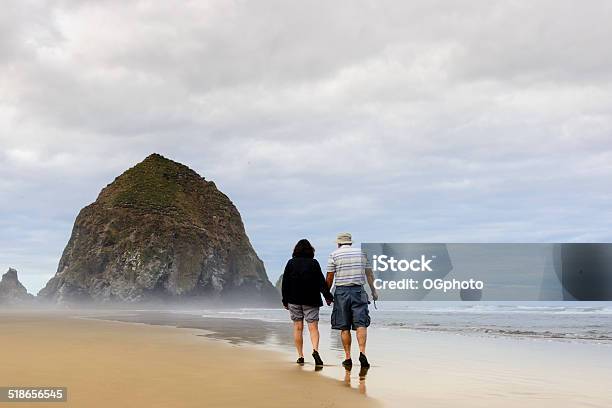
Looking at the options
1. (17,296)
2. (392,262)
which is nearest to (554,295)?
(392,262)

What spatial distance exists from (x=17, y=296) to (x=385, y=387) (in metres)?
127

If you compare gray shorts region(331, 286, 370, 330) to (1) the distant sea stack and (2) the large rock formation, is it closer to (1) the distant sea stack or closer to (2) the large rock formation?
(1) the distant sea stack

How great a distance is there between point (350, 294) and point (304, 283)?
87cm

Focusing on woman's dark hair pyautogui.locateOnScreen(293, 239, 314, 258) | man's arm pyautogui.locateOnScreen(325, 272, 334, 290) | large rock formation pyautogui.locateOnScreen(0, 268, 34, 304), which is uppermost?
woman's dark hair pyautogui.locateOnScreen(293, 239, 314, 258)

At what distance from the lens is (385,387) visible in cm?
846

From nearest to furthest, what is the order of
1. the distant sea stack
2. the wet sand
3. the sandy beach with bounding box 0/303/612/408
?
the sandy beach with bounding box 0/303/612/408, the wet sand, the distant sea stack

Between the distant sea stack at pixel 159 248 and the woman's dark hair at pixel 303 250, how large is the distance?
91170mm

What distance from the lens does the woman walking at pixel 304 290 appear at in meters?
11.0

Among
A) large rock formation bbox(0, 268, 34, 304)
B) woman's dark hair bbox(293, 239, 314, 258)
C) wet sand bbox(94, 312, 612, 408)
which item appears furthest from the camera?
large rock formation bbox(0, 268, 34, 304)

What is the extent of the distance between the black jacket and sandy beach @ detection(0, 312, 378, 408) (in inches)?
46.5

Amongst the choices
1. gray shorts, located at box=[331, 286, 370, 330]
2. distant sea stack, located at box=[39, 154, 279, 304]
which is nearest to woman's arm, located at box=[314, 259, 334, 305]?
gray shorts, located at box=[331, 286, 370, 330]

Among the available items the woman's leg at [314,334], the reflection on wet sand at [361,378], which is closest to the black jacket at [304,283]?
the woman's leg at [314,334]

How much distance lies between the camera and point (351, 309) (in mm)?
10750

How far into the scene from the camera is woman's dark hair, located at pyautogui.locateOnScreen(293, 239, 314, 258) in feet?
37.2
